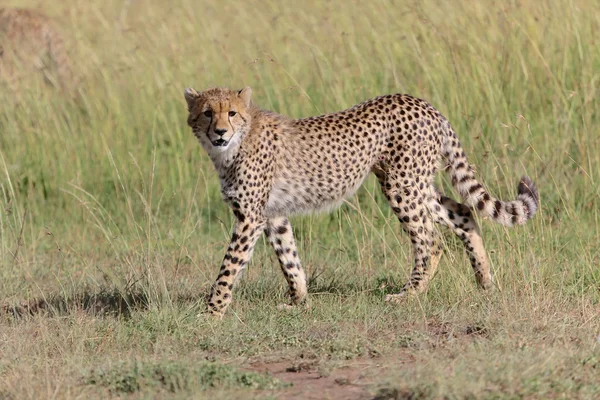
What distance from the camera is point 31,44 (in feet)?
32.1

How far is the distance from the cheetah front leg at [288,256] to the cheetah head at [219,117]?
565mm

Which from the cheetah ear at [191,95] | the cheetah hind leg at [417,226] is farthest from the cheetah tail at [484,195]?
the cheetah ear at [191,95]

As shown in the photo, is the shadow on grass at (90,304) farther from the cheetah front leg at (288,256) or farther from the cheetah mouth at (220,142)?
the cheetah mouth at (220,142)

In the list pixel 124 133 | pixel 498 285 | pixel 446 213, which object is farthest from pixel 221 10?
pixel 498 285

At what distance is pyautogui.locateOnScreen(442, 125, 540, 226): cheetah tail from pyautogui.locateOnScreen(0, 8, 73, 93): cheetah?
4.39 meters

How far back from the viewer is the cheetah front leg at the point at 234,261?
202 inches

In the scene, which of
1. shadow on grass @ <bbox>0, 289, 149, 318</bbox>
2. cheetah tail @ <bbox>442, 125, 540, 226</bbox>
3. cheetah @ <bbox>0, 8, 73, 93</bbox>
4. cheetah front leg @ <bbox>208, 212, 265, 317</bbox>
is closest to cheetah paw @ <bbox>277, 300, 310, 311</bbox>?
cheetah front leg @ <bbox>208, 212, 265, 317</bbox>

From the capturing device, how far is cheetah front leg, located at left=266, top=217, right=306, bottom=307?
5387mm

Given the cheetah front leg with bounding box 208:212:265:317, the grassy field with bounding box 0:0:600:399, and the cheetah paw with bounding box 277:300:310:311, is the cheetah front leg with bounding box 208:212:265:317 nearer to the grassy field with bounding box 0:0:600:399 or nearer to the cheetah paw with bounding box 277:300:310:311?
the grassy field with bounding box 0:0:600:399

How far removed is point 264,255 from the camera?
6.27 m

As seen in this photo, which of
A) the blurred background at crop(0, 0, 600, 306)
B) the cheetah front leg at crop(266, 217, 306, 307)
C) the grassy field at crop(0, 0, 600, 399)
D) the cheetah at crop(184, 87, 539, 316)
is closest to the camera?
the grassy field at crop(0, 0, 600, 399)

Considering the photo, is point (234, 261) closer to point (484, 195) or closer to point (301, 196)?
point (301, 196)

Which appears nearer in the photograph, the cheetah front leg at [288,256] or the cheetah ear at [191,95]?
the cheetah ear at [191,95]

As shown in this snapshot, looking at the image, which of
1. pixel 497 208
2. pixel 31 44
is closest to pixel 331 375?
pixel 497 208
